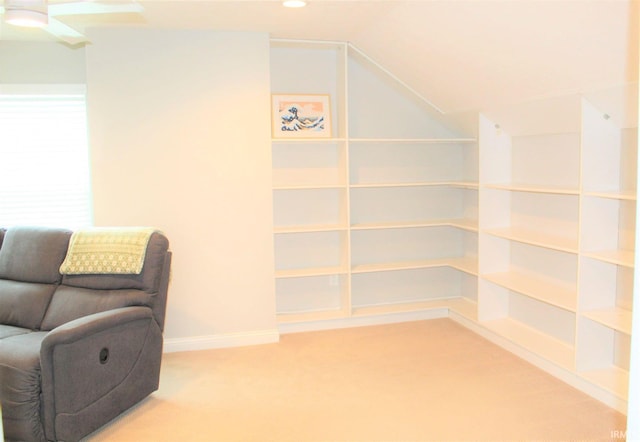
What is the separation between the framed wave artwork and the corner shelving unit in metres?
0.09

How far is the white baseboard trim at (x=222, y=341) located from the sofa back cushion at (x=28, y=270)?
1.00m

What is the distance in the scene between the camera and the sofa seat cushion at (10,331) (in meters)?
2.91

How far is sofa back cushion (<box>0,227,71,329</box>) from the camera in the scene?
3.13 m

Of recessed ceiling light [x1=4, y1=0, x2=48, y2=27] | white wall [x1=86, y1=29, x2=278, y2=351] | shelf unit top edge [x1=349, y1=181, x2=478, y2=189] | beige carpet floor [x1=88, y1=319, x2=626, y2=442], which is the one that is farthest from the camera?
shelf unit top edge [x1=349, y1=181, x2=478, y2=189]

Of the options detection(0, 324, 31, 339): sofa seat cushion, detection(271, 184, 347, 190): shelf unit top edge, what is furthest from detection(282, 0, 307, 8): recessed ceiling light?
detection(0, 324, 31, 339): sofa seat cushion

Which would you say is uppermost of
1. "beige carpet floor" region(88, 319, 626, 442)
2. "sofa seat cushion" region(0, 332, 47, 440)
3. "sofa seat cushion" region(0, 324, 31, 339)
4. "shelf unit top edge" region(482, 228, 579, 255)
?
"shelf unit top edge" region(482, 228, 579, 255)

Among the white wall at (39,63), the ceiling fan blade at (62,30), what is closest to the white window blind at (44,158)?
the white wall at (39,63)

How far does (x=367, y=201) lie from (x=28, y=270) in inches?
105

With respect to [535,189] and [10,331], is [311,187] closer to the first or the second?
[535,189]

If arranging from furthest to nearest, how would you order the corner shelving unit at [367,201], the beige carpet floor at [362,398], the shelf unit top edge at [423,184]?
the corner shelving unit at [367,201] < the shelf unit top edge at [423,184] < the beige carpet floor at [362,398]

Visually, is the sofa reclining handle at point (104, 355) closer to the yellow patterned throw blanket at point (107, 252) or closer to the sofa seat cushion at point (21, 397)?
the sofa seat cushion at point (21, 397)

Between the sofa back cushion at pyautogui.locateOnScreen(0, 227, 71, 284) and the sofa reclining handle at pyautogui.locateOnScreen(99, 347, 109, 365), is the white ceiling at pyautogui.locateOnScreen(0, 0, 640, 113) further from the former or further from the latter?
the sofa reclining handle at pyautogui.locateOnScreen(99, 347, 109, 365)

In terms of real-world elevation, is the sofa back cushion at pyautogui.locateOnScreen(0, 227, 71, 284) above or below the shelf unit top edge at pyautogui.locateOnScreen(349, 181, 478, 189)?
below

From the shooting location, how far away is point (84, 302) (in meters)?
3.06
